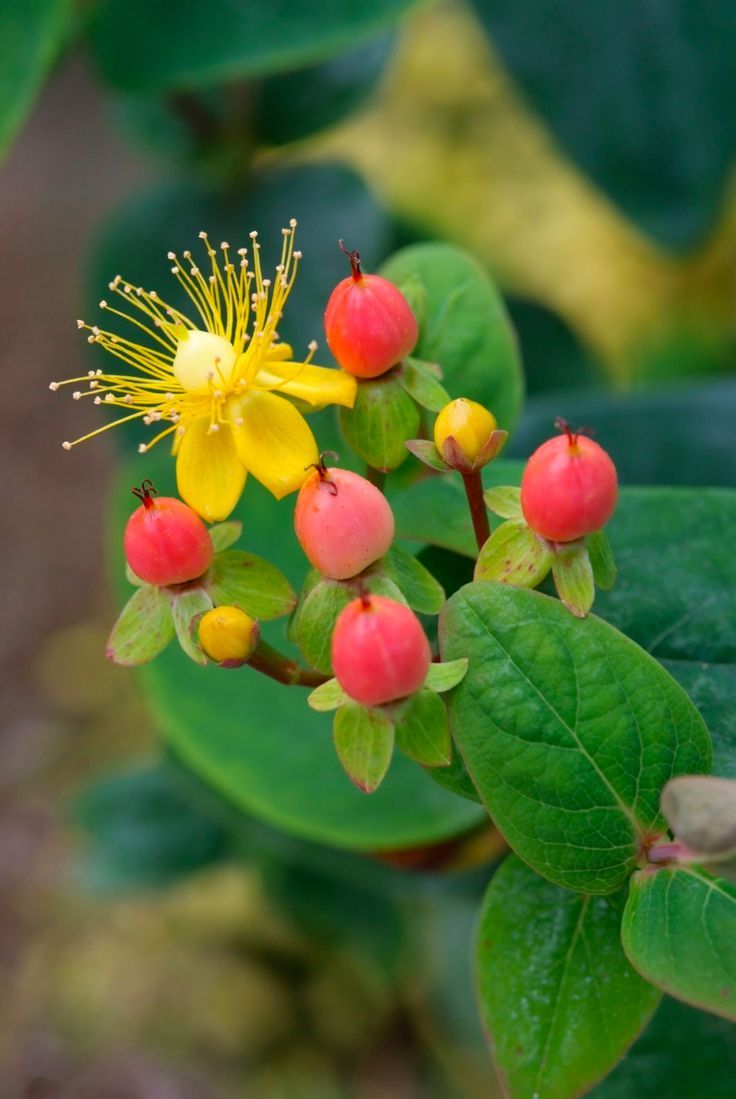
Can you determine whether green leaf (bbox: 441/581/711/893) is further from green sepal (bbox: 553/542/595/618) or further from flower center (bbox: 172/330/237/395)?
flower center (bbox: 172/330/237/395)

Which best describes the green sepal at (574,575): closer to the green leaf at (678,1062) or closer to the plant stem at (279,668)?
the plant stem at (279,668)

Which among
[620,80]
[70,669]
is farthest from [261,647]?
[70,669]

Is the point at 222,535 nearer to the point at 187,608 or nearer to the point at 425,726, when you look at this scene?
the point at 187,608

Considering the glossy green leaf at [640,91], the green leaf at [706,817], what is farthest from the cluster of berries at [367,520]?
the glossy green leaf at [640,91]

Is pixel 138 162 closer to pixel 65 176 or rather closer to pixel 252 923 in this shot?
pixel 65 176

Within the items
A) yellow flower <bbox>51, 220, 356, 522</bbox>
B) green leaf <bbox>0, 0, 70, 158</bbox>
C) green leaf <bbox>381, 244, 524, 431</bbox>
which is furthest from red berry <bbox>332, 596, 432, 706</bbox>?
green leaf <bbox>0, 0, 70, 158</bbox>

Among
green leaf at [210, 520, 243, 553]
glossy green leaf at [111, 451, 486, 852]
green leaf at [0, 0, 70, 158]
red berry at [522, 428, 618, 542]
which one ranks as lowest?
glossy green leaf at [111, 451, 486, 852]

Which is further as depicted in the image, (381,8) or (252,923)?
(252,923)
